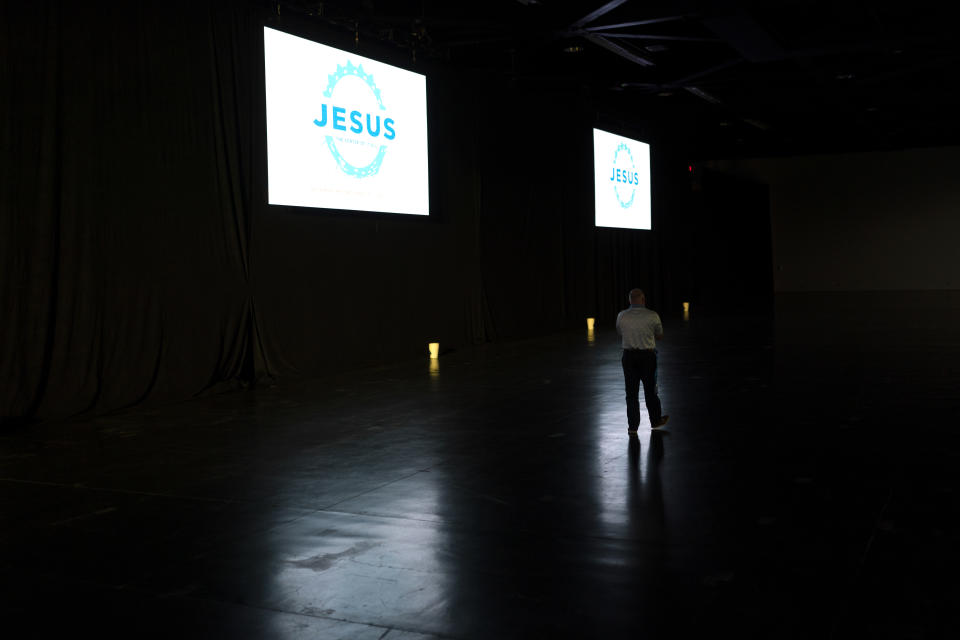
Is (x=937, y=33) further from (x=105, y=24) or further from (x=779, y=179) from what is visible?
(x=779, y=179)

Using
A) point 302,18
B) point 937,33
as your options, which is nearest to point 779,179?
point 937,33

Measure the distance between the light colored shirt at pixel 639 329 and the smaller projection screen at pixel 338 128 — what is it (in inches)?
171

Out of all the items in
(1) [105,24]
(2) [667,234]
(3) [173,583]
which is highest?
(1) [105,24]

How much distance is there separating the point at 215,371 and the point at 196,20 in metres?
3.16

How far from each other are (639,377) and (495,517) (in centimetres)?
207

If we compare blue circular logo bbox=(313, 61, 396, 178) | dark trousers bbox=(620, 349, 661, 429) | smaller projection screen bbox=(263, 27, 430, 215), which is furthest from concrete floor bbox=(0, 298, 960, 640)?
blue circular logo bbox=(313, 61, 396, 178)

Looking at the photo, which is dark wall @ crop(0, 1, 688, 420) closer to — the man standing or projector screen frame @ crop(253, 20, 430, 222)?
projector screen frame @ crop(253, 20, 430, 222)

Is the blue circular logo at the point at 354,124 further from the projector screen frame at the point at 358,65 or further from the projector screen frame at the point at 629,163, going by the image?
the projector screen frame at the point at 629,163

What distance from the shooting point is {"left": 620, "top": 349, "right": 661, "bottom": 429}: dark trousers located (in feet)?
17.8

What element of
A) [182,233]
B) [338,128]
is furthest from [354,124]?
[182,233]

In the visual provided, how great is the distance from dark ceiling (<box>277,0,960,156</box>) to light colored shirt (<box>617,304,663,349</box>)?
5147 millimetres

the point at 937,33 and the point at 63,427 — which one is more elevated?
the point at 937,33

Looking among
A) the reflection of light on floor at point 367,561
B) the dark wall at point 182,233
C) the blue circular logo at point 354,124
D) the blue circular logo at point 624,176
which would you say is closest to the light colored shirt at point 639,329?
the reflection of light on floor at point 367,561

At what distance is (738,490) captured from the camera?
404 cm
